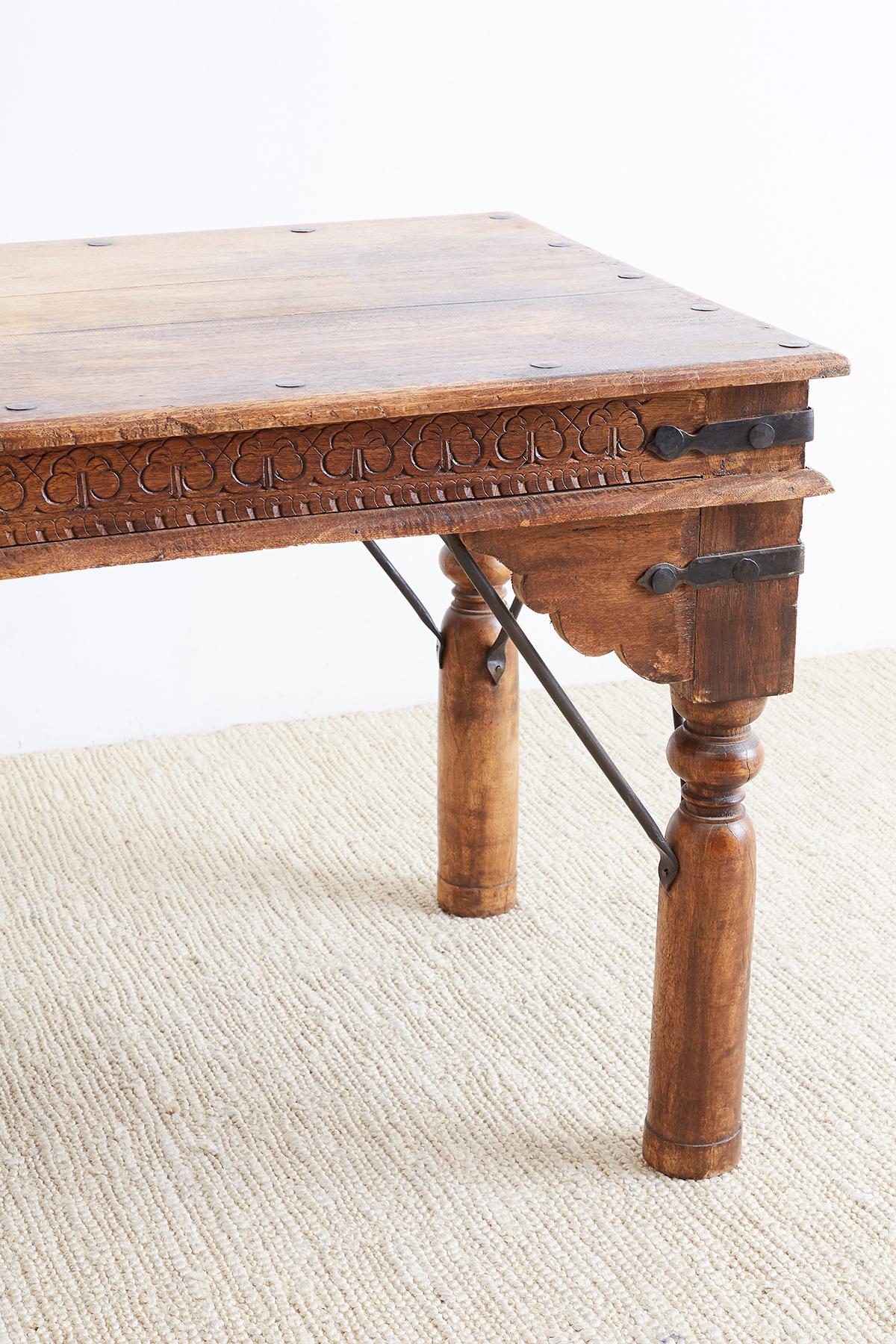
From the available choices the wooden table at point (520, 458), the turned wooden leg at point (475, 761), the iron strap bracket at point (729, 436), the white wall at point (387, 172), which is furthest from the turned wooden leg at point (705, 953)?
the white wall at point (387, 172)

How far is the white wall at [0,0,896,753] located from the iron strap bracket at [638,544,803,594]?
1278 millimetres

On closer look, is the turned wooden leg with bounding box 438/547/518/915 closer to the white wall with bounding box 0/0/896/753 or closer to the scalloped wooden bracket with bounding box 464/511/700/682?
the scalloped wooden bracket with bounding box 464/511/700/682

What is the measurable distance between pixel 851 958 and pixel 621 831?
406 millimetres

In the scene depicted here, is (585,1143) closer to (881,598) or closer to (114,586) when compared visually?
(114,586)

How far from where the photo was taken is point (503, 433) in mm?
1341

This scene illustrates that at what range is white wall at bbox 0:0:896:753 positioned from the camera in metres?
2.43

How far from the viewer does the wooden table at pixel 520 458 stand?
1.28 meters

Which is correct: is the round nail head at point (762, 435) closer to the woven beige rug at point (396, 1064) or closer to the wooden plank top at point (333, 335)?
the wooden plank top at point (333, 335)

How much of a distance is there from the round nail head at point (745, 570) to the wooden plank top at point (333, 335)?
158 millimetres

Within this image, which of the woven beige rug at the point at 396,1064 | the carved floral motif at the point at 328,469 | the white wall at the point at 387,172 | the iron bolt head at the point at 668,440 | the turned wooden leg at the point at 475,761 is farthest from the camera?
the white wall at the point at 387,172

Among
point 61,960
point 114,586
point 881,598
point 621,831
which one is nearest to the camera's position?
point 61,960

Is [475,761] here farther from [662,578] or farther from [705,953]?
[662,578]

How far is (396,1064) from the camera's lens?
181 cm

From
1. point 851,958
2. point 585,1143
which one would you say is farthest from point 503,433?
point 851,958
